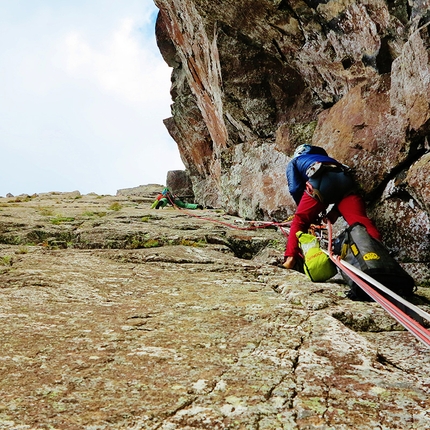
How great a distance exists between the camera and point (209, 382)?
9.29 feet

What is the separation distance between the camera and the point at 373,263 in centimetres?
539

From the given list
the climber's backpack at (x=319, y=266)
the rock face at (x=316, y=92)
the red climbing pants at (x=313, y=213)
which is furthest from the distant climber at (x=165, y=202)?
the climber's backpack at (x=319, y=266)

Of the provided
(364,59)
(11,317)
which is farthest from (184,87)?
(11,317)

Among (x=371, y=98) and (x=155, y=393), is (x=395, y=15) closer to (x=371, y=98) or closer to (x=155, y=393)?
(x=371, y=98)

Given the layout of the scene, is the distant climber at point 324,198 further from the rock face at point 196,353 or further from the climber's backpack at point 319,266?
the climber's backpack at point 319,266

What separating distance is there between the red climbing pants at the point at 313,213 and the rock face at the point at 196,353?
790mm

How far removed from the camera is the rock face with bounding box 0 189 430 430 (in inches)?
95.3

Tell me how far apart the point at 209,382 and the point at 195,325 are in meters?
1.30

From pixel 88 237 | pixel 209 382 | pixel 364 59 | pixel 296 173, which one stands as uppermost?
pixel 364 59

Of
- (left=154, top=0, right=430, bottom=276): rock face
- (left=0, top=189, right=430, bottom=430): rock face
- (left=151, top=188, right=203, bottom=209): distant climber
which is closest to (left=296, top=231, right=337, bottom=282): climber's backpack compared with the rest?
(left=0, top=189, right=430, bottom=430): rock face

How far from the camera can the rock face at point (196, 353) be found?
7.95 feet

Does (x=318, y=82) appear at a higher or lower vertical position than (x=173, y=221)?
higher

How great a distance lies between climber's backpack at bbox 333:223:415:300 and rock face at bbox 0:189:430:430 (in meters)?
0.34

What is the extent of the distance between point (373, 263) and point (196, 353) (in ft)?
10.7
